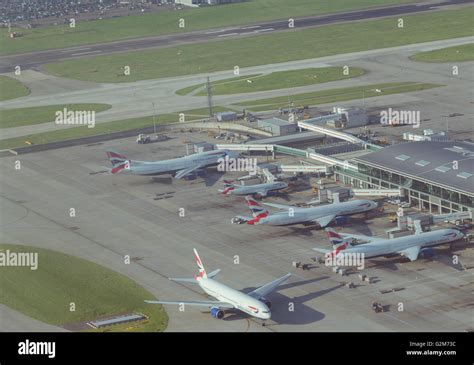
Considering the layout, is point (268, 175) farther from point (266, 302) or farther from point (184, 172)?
point (266, 302)

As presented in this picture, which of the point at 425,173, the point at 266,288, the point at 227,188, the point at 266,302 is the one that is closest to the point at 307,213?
the point at 425,173

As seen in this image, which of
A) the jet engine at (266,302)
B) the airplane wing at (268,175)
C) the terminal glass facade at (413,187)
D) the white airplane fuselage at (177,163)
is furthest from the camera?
the white airplane fuselage at (177,163)

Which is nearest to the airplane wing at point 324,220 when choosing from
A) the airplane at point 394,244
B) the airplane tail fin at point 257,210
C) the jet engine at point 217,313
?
the airplane tail fin at point 257,210

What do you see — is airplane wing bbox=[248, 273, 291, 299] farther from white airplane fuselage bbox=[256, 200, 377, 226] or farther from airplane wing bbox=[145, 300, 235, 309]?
white airplane fuselage bbox=[256, 200, 377, 226]

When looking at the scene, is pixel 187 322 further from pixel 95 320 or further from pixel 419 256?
pixel 419 256

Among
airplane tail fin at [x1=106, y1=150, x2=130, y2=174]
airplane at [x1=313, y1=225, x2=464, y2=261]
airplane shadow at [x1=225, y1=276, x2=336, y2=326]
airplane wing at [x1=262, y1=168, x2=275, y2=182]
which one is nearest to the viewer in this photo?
airplane shadow at [x1=225, y1=276, x2=336, y2=326]

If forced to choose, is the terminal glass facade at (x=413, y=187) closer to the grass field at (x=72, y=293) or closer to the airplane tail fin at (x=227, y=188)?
the airplane tail fin at (x=227, y=188)

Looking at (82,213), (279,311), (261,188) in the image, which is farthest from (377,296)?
(82,213)

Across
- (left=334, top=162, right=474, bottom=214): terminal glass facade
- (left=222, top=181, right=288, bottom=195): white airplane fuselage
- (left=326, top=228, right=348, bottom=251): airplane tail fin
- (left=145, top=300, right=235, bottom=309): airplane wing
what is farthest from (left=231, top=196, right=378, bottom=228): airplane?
(left=145, top=300, right=235, bottom=309): airplane wing
